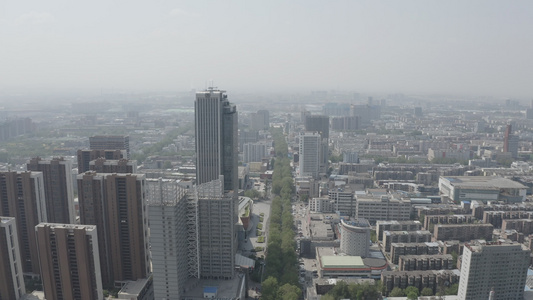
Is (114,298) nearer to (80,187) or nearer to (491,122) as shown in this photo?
(80,187)

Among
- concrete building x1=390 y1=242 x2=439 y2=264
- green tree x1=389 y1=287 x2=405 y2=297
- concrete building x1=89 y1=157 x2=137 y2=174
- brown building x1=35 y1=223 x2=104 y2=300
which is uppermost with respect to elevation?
concrete building x1=89 y1=157 x2=137 y2=174

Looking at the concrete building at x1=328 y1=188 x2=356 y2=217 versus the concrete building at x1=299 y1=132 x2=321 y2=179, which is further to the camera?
the concrete building at x1=299 y1=132 x2=321 y2=179

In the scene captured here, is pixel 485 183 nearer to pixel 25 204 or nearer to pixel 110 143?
pixel 110 143

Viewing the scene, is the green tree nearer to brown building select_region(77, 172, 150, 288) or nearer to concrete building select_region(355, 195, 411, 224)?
concrete building select_region(355, 195, 411, 224)

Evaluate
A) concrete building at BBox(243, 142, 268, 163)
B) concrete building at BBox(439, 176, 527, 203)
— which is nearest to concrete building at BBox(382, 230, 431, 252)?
concrete building at BBox(439, 176, 527, 203)

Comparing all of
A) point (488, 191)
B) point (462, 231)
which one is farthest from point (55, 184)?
point (488, 191)

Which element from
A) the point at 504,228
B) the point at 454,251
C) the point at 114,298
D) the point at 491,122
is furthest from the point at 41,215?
the point at 491,122

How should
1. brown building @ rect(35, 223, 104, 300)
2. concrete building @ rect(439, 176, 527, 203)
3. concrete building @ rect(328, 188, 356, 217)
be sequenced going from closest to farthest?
brown building @ rect(35, 223, 104, 300)
concrete building @ rect(328, 188, 356, 217)
concrete building @ rect(439, 176, 527, 203)
